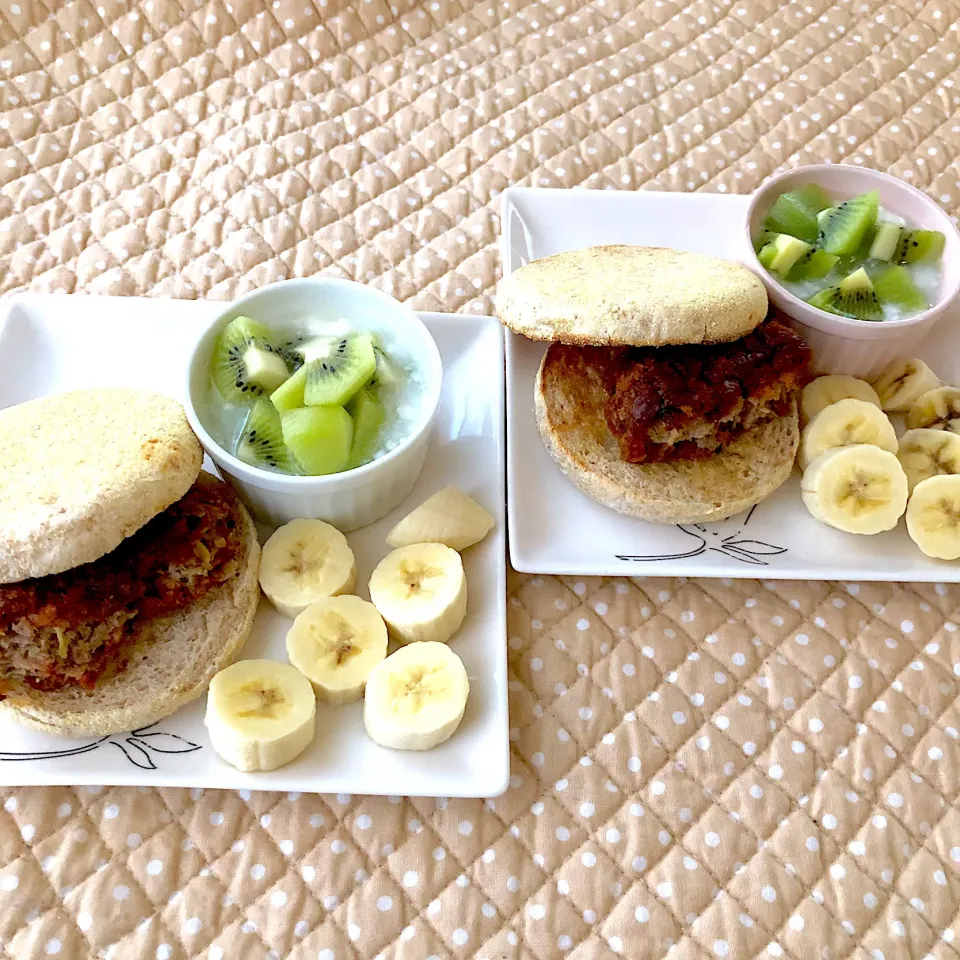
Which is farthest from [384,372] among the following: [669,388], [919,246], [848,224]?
[919,246]

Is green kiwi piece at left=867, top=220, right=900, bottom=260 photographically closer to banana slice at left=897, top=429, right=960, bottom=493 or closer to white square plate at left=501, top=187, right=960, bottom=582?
white square plate at left=501, top=187, right=960, bottom=582

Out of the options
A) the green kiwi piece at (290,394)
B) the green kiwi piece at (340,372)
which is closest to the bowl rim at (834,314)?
the green kiwi piece at (340,372)

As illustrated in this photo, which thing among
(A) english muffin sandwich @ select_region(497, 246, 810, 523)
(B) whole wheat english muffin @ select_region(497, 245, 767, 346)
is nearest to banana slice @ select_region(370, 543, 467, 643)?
(A) english muffin sandwich @ select_region(497, 246, 810, 523)

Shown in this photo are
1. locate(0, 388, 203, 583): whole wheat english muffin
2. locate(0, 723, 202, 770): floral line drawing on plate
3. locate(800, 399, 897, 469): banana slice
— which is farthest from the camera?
locate(800, 399, 897, 469): banana slice

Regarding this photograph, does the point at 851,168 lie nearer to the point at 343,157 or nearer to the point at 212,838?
the point at 343,157

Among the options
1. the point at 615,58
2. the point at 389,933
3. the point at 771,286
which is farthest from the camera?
the point at 615,58

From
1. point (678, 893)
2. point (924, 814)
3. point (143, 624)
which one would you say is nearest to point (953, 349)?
point (924, 814)
